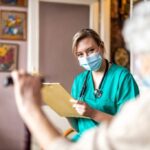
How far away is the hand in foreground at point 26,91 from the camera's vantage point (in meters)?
0.85

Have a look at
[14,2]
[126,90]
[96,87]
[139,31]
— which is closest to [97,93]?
[96,87]

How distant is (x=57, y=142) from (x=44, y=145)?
4 centimetres

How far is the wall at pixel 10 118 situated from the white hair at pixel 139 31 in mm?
3053

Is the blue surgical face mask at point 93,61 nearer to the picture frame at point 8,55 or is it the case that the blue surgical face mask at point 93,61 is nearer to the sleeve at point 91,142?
the sleeve at point 91,142

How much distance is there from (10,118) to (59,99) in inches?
90.0

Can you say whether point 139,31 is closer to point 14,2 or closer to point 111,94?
point 111,94

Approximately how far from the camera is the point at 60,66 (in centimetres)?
395

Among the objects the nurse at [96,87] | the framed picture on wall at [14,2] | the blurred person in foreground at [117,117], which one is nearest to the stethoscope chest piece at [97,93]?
the nurse at [96,87]

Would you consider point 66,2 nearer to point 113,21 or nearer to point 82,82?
point 113,21

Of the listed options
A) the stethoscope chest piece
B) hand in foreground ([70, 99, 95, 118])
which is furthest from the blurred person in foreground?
the stethoscope chest piece

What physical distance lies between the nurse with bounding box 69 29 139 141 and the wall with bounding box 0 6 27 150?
201cm

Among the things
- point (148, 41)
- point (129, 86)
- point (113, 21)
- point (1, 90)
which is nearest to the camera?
point (148, 41)

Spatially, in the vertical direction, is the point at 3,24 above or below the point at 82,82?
above

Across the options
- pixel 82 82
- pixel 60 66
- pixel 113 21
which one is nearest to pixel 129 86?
pixel 82 82
